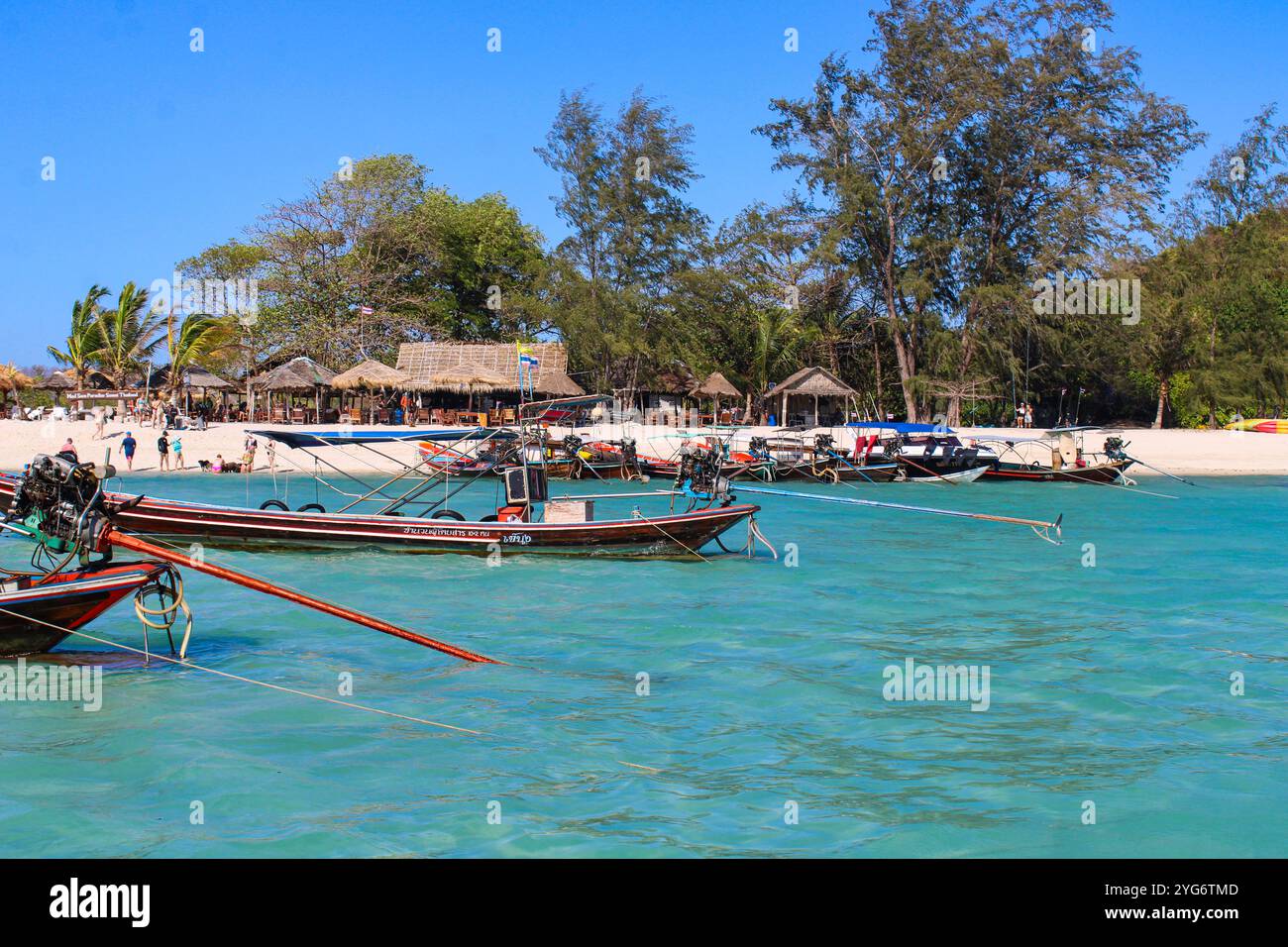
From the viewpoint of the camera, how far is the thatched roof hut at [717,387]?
146ft

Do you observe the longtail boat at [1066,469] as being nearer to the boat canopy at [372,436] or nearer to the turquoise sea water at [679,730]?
the turquoise sea water at [679,730]

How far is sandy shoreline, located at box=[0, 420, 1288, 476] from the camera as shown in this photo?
1427 inches

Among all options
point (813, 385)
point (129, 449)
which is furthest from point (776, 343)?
point (129, 449)

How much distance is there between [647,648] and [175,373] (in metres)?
36.5

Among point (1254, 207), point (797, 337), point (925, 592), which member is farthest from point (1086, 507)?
point (1254, 207)

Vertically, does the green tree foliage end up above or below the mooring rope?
above

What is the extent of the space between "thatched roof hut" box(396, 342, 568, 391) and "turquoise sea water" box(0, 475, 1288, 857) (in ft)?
89.9

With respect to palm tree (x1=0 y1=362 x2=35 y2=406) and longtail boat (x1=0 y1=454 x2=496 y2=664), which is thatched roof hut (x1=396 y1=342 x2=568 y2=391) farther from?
longtail boat (x1=0 y1=454 x2=496 y2=664)

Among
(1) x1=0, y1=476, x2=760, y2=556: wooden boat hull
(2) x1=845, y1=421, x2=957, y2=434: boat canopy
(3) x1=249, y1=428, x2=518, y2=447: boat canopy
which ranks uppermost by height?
(2) x1=845, y1=421, x2=957, y2=434: boat canopy

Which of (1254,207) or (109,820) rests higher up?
(1254,207)

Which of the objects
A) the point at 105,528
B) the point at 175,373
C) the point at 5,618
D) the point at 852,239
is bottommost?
the point at 5,618

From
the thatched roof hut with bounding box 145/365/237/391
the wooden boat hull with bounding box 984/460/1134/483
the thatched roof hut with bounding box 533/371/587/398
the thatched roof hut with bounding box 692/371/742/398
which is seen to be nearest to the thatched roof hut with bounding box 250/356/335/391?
the thatched roof hut with bounding box 145/365/237/391
